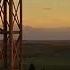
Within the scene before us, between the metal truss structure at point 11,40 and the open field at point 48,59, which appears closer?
the metal truss structure at point 11,40

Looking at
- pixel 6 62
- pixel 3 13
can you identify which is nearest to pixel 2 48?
pixel 6 62

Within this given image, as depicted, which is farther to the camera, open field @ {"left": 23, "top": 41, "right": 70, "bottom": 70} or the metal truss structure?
open field @ {"left": 23, "top": 41, "right": 70, "bottom": 70}

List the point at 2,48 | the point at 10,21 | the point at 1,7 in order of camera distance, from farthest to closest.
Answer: the point at 2,48 → the point at 1,7 → the point at 10,21

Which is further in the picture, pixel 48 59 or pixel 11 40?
pixel 48 59

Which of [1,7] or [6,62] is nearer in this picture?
[1,7]

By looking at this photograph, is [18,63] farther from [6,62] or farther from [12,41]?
[12,41]

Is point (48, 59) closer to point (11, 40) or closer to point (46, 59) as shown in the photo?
point (46, 59)

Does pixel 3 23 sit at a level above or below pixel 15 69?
above

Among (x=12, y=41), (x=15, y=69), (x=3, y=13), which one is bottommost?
(x=15, y=69)

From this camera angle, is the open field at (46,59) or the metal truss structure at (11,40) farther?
the open field at (46,59)

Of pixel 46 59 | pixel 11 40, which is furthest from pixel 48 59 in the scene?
pixel 11 40

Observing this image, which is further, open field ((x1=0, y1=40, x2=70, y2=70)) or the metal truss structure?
open field ((x1=0, y1=40, x2=70, y2=70))

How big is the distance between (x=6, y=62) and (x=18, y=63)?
576 mm

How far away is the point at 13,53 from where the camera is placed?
16.1 m
